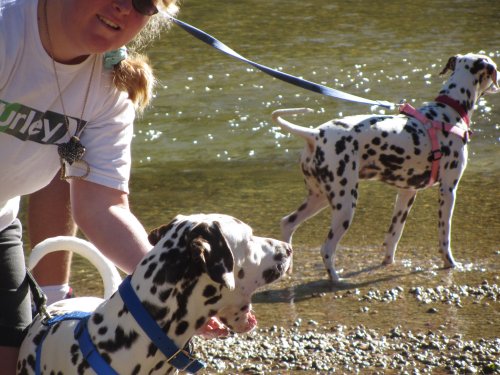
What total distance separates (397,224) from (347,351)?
2.09m

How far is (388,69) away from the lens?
13898 mm

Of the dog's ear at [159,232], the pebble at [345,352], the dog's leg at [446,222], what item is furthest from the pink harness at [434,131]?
the dog's ear at [159,232]

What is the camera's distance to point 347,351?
18.6 ft

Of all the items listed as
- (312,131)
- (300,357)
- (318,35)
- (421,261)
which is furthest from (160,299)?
(318,35)

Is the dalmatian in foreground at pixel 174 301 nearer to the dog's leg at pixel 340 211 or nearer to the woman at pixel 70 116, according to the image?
the woman at pixel 70 116

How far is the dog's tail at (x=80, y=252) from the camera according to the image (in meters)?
4.00

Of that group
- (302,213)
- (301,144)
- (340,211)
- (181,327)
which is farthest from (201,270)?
(301,144)

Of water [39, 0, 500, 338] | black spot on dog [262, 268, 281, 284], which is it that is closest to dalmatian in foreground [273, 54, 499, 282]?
water [39, 0, 500, 338]

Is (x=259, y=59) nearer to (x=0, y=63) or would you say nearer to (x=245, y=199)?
(x=245, y=199)

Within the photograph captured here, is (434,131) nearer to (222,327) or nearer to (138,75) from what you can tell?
(138,75)

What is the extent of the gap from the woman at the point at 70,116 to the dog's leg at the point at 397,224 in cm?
383

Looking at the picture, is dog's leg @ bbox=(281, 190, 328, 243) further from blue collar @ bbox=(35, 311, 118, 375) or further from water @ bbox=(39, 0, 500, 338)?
blue collar @ bbox=(35, 311, 118, 375)

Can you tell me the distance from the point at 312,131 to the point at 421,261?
1.39m

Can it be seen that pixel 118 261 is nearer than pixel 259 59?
Yes
